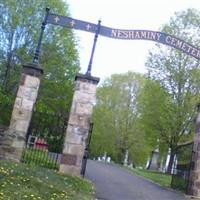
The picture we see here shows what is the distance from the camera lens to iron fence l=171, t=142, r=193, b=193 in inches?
683

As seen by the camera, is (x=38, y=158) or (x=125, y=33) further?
(x=125, y=33)

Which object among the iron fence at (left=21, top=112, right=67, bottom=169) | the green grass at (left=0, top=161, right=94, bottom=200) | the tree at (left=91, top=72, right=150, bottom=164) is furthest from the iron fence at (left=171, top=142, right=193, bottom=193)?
the tree at (left=91, top=72, right=150, bottom=164)

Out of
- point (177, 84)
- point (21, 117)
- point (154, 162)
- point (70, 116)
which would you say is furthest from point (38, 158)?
point (154, 162)

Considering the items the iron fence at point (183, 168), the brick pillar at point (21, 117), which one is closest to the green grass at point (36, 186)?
the brick pillar at point (21, 117)

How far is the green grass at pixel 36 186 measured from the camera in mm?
9188

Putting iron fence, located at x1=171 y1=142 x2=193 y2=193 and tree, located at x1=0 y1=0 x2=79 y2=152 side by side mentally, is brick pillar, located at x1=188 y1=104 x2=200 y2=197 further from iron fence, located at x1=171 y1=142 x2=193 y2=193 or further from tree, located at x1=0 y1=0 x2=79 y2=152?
tree, located at x1=0 y1=0 x2=79 y2=152

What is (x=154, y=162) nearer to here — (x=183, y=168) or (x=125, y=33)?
(x=183, y=168)

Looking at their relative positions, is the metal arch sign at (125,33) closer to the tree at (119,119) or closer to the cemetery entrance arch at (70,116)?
the cemetery entrance arch at (70,116)

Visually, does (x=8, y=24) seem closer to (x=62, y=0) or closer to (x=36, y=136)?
(x=62, y=0)

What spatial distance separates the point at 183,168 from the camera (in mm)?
18234

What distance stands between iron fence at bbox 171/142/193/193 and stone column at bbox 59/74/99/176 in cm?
449

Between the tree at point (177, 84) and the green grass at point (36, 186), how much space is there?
62.2 feet

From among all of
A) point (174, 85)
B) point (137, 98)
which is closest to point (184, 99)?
point (174, 85)

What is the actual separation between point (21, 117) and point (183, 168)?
7042mm
